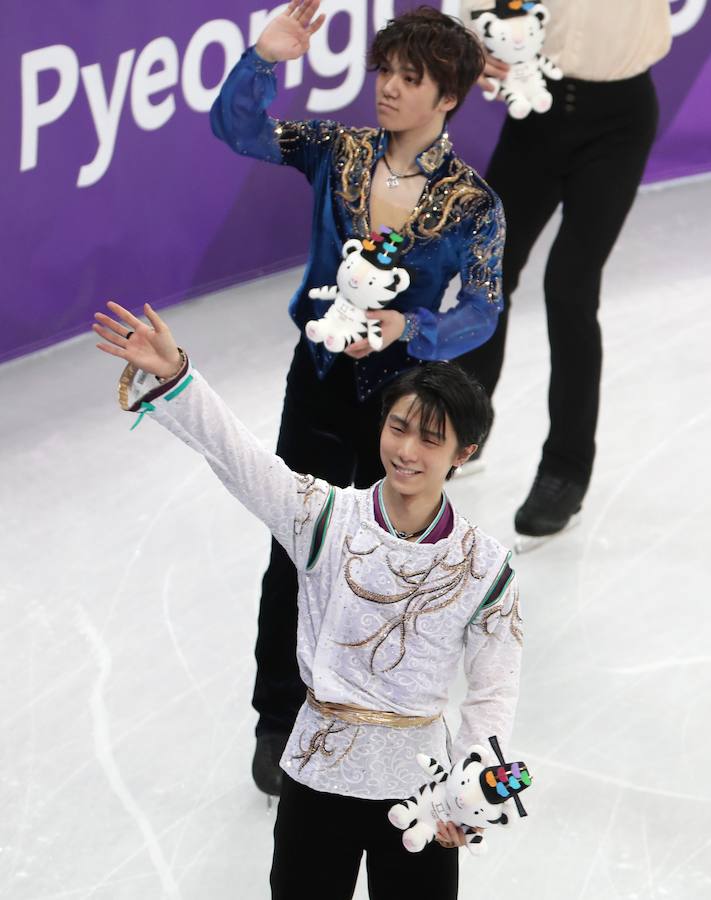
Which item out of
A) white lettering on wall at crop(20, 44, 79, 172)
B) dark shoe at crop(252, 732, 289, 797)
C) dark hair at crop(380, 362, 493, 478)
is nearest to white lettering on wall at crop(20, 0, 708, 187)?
white lettering on wall at crop(20, 44, 79, 172)

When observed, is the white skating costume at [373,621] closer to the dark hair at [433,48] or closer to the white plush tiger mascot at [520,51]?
the dark hair at [433,48]

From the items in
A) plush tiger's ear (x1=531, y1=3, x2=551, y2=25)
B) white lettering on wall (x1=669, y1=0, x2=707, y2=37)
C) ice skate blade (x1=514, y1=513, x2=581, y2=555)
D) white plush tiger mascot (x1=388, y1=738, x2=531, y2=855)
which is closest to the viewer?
white plush tiger mascot (x1=388, y1=738, x2=531, y2=855)

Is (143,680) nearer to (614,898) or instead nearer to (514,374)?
(614,898)

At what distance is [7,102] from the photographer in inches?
168

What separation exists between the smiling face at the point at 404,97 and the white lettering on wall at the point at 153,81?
2.00 metres

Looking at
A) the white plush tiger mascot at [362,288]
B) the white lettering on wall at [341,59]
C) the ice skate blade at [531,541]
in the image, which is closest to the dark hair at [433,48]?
the white plush tiger mascot at [362,288]

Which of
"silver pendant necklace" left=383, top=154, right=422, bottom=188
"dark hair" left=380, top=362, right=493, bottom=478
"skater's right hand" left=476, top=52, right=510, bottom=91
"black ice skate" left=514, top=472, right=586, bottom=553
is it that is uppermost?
"dark hair" left=380, top=362, right=493, bottom=478

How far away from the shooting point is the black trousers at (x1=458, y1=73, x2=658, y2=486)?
3760mm

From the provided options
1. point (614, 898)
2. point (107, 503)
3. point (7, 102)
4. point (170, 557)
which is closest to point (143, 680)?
point (170, 557)

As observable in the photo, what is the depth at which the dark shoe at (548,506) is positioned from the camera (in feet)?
13.2

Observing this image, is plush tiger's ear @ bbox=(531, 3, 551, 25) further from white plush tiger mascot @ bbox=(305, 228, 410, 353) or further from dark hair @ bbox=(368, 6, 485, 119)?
white plush tiger mascot @ bbox=(305, 228, 410, 353)

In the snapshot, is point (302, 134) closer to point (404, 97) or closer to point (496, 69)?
point (404, 97)

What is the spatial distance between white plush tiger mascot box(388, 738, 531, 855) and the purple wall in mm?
2745

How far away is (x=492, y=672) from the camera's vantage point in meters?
2.26
